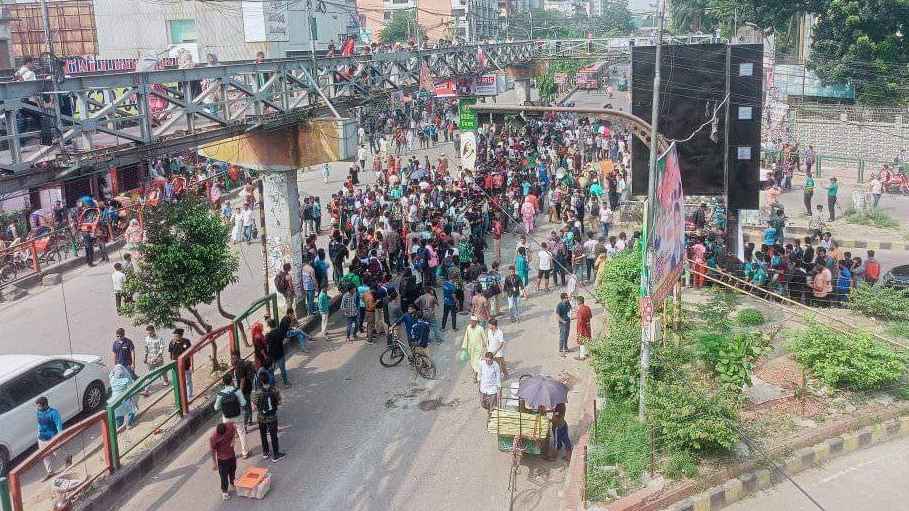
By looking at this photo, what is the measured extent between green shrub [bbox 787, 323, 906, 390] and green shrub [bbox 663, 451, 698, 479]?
3.26 m

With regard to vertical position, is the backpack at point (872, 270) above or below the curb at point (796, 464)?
above

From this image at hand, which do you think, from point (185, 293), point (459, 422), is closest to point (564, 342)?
point (459, 422)

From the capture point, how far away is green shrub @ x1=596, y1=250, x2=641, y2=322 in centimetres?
1412

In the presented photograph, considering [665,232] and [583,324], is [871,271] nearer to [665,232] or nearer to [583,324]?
[583,324]

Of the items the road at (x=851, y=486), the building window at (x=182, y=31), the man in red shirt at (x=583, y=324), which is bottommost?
the road at (x=851, y=486)

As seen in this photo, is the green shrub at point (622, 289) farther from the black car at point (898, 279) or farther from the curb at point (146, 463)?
the curb at point (146, 463)

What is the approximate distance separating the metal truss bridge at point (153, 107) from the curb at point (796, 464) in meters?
8.91

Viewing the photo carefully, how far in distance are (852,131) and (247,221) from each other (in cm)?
2946

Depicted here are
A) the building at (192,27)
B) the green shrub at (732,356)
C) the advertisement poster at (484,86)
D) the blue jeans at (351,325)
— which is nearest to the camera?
the green shrub at (732,356)

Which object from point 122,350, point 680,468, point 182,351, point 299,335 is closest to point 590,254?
point 299,335

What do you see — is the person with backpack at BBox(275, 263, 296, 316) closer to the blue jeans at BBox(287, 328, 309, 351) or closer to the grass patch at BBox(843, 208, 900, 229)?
the blue jeans at BBox(287, 328, 309, 351)

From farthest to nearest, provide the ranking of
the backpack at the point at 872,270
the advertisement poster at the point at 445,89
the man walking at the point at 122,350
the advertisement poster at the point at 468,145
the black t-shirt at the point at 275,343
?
the advertisement poster at the point at 445,89, the advertisement poster at the point at 468,145, the backpack at the point at 872,270, the black t-shirt at the point at 275,343, the man walking at the point at 122,350

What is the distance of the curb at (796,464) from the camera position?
10.0m

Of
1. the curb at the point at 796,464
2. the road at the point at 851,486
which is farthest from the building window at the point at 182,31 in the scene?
the road at the point at 851,486
